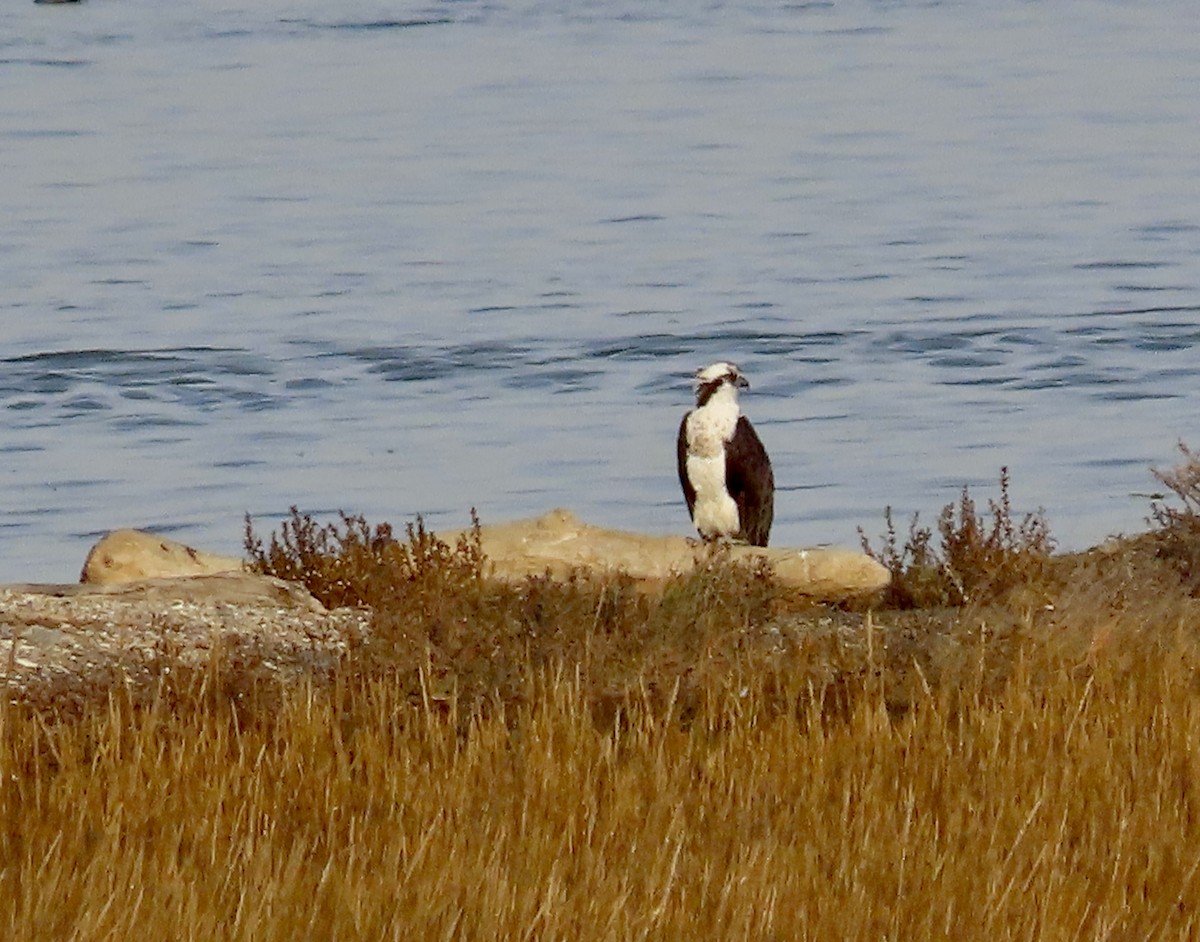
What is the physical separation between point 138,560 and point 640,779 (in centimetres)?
445

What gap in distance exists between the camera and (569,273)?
94.8 feet

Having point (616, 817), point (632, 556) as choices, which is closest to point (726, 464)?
point (632, 556)

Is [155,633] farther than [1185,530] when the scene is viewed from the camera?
No

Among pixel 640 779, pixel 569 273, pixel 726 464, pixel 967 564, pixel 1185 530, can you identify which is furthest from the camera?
pixel 569 273

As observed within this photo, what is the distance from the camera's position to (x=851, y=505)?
53.4 feet

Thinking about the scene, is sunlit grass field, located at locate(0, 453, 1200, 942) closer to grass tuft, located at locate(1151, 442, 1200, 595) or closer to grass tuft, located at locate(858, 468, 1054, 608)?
grass tuft, located at locate(858, 468, 1054, 608)

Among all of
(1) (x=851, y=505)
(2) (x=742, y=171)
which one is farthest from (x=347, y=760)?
(2) (x=742, y=171)

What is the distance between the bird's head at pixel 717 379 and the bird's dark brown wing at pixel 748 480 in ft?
0.61

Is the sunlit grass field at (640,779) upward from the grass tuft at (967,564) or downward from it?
upward

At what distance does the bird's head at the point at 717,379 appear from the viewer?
13.2m

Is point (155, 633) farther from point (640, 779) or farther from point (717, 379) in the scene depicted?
point (717, 379)

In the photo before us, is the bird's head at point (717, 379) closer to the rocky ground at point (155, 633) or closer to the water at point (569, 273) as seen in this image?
the water at point (569, 273)

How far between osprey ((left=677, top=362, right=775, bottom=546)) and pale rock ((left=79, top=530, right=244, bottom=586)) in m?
2.71

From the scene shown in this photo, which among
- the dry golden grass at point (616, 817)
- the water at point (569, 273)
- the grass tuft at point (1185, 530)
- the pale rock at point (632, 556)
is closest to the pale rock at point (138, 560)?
the pale rock at point (632, 556)
